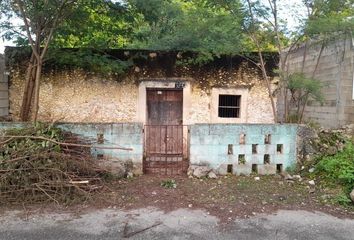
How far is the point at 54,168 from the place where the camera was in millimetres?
4898

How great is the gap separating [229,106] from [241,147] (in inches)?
92.0

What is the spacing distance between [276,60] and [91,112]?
465 centimetres

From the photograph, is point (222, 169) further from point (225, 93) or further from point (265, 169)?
point (225, 93)

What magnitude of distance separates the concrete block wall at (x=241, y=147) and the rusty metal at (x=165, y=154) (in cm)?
50

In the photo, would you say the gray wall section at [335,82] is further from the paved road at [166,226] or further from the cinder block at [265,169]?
the paved road at [166,226]

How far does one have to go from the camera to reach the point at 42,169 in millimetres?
4902

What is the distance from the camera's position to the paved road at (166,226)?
12.6 ft

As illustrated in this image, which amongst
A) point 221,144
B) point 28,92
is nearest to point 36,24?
point 28,92

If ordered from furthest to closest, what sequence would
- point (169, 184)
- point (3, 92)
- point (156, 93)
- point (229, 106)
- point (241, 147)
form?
1. point (229, 106)
2. point (156, 93)
3. point (3, 92)
4. point (241, 147)
5. point (169, 184)

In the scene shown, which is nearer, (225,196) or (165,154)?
(225,196)

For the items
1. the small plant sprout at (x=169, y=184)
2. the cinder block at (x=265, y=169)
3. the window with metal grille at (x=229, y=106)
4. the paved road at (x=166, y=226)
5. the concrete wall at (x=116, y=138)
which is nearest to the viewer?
the paved road at (x=166, y=226)

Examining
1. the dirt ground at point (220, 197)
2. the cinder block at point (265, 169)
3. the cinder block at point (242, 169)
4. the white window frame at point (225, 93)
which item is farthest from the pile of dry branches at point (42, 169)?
the white window frame at point (225, 93)

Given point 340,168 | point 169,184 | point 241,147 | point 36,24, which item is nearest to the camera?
point 169,184

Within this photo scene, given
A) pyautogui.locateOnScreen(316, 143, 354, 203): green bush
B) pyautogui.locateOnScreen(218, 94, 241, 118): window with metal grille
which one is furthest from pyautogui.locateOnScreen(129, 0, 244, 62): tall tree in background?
pyautogui.locateOnScreen(316, 143, 354, 203): green bush
